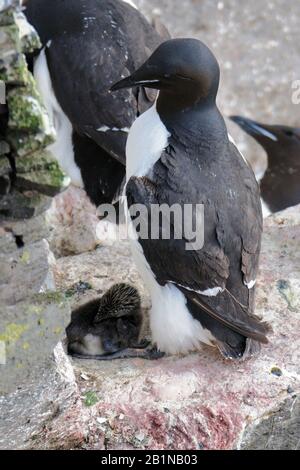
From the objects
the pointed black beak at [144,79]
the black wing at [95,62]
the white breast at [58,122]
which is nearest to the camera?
the pointed black beak at [144,79]

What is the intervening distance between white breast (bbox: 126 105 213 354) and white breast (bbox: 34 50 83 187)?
905mm

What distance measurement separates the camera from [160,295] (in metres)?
4.56

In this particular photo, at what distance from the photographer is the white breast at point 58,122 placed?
18.0ft

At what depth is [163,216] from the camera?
14.1 ft

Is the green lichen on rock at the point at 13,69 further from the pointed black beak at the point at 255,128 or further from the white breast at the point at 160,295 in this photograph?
the pointed black beak at the point at 255,128

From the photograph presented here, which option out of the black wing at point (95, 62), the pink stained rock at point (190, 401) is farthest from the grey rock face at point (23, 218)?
the black wing at point (95, 62)

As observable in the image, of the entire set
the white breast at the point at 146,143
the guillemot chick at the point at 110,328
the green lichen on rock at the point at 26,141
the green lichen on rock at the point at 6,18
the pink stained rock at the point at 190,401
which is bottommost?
the pink stained rock at the point at 190,401

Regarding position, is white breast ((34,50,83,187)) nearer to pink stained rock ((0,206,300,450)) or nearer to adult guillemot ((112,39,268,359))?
adult guillemot ((112,39,268,359))

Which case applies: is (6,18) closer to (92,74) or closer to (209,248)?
(209,248)

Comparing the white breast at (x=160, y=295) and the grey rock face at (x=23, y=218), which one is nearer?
the grey rock face at (x=23, y=218)

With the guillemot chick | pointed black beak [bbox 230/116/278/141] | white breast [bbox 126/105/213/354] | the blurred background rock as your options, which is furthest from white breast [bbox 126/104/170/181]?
the blurred background rock

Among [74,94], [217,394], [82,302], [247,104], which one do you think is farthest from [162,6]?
[217,394]

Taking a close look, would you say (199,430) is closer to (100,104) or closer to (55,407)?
(55,407)

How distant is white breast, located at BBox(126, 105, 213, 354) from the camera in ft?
14.7
